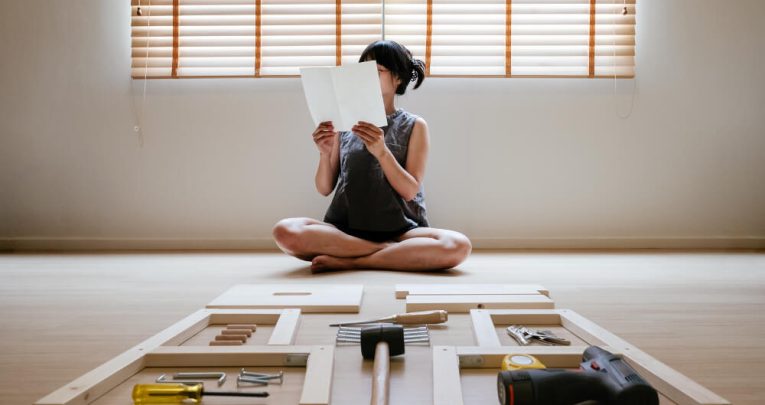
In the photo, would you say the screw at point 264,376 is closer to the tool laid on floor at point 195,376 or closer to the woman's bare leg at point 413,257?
A: the tool laid on floor at point 195,376

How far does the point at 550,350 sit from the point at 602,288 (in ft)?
3.02

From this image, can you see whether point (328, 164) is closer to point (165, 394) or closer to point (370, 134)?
point (370, 134)

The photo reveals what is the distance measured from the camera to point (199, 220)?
9.48 feet

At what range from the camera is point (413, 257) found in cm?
197

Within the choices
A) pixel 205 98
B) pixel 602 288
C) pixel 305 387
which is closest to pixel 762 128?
pixel 602 288

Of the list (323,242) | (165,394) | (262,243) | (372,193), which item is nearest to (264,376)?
(165,394)

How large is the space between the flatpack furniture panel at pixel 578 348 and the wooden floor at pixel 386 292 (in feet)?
0.32

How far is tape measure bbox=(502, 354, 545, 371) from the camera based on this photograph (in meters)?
0.77

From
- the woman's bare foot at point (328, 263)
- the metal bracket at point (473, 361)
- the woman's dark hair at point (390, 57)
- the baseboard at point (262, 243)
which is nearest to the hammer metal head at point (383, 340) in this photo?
the metal bracket at point (473, 361)

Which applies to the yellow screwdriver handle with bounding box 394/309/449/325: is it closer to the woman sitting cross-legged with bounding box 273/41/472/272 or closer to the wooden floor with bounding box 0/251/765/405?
the wooden floor with bounding box 0/251/765/405

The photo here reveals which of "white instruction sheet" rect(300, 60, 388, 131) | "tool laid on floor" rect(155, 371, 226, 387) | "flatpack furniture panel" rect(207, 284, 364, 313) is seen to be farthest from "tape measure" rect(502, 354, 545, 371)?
"white instruction sheet" rect(300, 60, 388, 131)

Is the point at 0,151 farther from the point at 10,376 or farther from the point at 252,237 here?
the point at 10,376

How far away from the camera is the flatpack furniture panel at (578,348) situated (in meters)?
0.72

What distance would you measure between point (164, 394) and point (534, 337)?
626 mm
